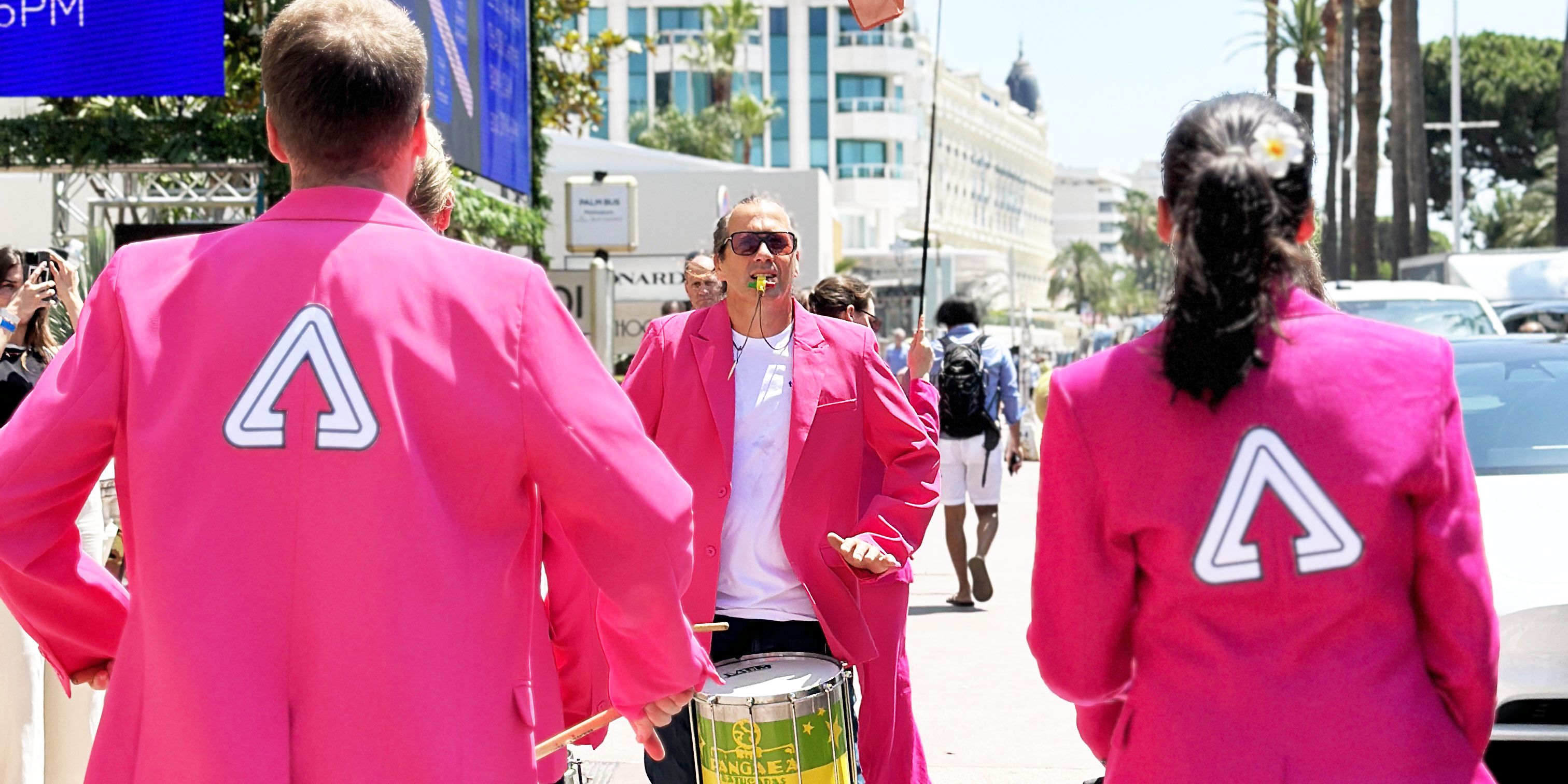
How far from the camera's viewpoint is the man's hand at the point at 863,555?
414 centimetres

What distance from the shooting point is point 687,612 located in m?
4.20

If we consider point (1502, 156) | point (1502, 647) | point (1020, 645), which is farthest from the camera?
point (1502, 156)

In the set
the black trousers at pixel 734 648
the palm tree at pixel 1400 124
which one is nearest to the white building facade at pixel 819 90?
the palm tree at pixel 1400 124

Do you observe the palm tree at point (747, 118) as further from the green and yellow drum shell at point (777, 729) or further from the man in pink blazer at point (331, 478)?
the man in pink blazer at point (331, 478)

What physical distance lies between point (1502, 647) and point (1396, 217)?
101 ft

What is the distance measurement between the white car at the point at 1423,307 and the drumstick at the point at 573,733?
1116 centimetres

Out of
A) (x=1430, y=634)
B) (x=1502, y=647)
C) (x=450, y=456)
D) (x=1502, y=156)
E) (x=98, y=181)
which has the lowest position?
(x=1502, y=647)

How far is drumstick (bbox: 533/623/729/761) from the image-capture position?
2.38 meters

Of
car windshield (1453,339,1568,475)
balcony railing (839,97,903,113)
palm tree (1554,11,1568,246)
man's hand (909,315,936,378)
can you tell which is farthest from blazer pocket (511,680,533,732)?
balcony railing (839,97,903,113)

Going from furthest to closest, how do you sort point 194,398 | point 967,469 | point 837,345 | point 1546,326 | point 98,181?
point 1546,326
point 98,181
point 967,469
point 837,345
point 194,398

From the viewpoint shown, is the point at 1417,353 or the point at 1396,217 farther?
the point at 1396,217

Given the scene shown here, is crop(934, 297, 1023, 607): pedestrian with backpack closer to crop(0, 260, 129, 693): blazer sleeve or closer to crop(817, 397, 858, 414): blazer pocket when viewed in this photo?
crop(817, 397, 858, 414): blazer pocket

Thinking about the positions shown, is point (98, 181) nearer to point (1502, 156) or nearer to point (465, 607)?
point (465, 607)

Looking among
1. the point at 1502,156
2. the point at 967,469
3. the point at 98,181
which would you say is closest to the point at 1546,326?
the point at 967,469
